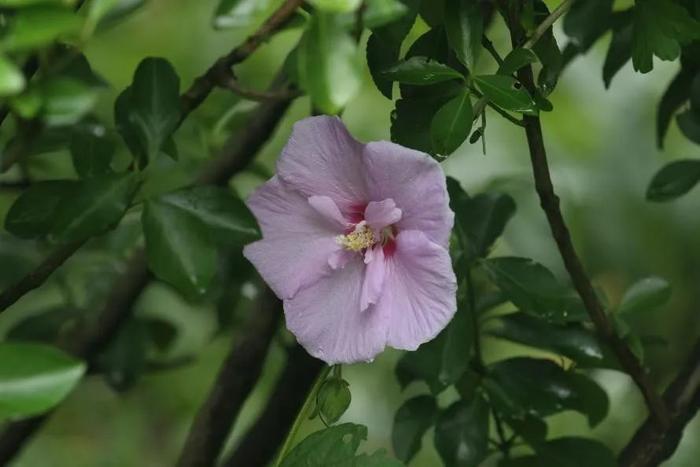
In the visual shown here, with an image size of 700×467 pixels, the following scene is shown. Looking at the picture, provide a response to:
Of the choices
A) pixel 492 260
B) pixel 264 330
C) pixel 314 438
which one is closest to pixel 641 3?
pixel 492 260

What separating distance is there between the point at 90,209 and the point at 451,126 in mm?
167

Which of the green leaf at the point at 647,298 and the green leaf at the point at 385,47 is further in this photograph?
the green leaf at the point at 647,298

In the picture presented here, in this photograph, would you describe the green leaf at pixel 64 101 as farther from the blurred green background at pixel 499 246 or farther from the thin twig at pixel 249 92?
the blurred green background at pixel 499 246

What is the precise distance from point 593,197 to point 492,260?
1005 mm

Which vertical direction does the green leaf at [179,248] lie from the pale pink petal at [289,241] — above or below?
above

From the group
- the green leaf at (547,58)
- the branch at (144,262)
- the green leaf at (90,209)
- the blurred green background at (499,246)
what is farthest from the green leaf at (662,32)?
the blurred green background at (499,246)

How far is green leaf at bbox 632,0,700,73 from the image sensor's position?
0.61m

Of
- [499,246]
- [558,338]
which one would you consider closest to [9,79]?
[558,338]

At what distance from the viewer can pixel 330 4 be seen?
454mm

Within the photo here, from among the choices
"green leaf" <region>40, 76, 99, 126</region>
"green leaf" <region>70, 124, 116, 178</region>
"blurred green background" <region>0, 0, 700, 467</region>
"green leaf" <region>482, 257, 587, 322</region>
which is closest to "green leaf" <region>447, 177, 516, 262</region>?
"green leaf" <region>482, 257, 587, 322</region>

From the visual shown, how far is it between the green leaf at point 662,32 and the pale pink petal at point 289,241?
7.0 inches

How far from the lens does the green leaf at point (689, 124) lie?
78 centimetres

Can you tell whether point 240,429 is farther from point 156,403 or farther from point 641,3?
point 641,3

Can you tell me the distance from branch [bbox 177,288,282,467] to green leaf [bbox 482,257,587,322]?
9.0 inches
